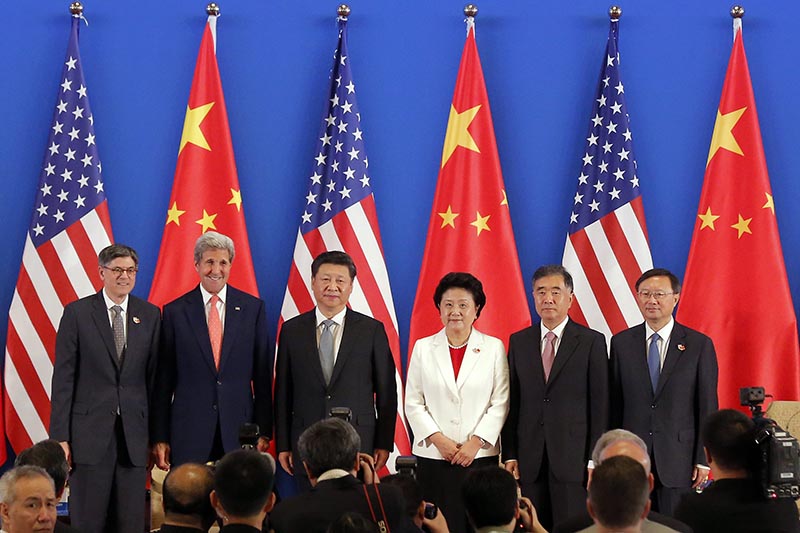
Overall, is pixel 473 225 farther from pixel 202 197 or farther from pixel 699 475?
pixel 699 475

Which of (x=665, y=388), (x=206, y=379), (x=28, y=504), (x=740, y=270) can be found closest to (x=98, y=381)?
(x=206, y=379)

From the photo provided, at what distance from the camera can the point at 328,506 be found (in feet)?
11.4

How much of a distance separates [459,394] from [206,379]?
123cm

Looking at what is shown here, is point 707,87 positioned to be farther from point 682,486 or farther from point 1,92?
point 1,92

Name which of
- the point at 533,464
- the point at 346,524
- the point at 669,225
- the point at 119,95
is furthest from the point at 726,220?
the point at 346,524

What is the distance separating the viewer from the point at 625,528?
2922 millimetres

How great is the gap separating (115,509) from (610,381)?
8.23ft

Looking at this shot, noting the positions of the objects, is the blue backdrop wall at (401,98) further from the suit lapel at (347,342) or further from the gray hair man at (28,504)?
the gray hair man at (28,504)

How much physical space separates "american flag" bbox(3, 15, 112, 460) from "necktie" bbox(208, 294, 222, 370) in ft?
3.25

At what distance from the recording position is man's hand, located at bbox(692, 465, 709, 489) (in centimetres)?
555

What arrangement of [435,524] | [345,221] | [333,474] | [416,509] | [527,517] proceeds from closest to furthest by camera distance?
[333,474], [527,517], [416,509], [435,524], [345,221]

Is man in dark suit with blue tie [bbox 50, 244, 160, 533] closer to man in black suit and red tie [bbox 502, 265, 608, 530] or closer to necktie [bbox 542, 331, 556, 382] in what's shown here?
man in black suit and red tie [bbox 502, 265, 608, 530]

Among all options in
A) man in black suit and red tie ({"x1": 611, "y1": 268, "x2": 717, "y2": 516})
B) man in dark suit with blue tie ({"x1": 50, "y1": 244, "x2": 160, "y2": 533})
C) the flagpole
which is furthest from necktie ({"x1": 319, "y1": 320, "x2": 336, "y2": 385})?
the flagpole

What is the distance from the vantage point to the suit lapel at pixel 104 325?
5.61 m
